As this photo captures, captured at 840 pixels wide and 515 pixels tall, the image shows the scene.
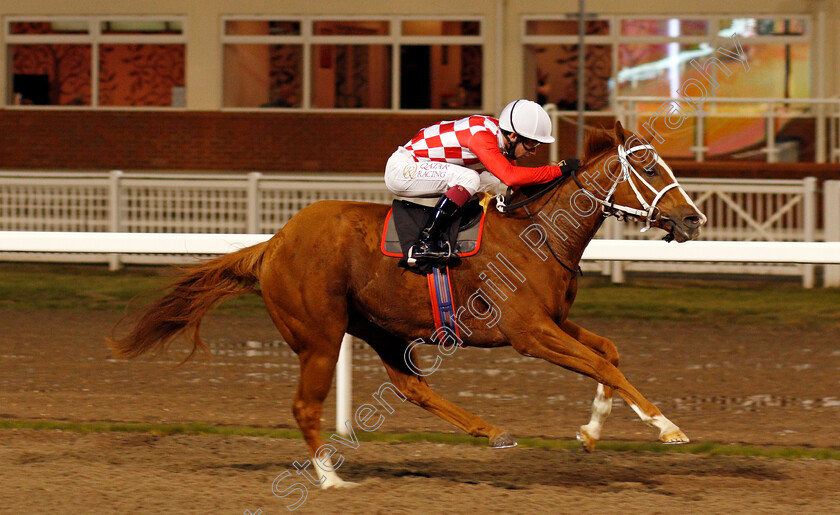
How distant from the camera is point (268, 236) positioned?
6145 mm

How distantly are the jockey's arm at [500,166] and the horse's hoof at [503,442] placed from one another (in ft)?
3.63

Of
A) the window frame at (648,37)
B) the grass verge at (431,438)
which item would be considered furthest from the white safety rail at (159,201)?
the grass verge at (431,438)

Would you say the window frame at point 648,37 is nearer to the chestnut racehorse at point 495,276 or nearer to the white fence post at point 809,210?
the white fence post at point 809,210

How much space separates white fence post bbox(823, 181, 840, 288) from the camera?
1142 centimetres

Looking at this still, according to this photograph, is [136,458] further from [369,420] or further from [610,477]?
[610,477]

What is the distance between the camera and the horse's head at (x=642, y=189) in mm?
4703

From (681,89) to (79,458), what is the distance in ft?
37.6

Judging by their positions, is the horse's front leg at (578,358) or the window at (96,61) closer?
Result: the horse's front leg at (578,358)

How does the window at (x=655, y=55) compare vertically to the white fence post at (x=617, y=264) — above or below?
above

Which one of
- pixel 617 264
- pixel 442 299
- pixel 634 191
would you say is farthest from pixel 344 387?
pixel 617 264

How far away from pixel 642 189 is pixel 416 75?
11891mm

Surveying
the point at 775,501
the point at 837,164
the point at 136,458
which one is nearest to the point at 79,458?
the point at 136,458

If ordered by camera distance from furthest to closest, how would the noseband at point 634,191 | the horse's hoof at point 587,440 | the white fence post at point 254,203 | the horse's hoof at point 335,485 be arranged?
the white fence post at point 254,203 → the horse's hoof at point 587,440 → the horse's hoof at point 335,485 → the noseband at point 634,191

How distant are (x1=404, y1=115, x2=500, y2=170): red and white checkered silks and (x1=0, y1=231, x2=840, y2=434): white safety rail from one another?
124 cm
